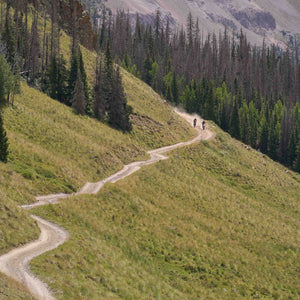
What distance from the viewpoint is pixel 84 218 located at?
84.8 feet

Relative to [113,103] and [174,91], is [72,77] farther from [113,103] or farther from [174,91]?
[174,91]

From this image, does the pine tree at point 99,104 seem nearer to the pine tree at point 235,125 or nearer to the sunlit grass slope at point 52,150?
the sunlit grass slope at point 52,150

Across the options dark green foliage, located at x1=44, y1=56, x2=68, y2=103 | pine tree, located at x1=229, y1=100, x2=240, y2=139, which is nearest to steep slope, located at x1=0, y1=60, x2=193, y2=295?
dark green foliage, located at x1=44, y1=56, x2=68, y2=103

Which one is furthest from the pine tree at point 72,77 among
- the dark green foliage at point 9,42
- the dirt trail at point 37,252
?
the dirt trail at point 37,252

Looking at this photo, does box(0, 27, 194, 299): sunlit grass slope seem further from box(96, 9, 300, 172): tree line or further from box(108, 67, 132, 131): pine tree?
box(96, 9, 300, 172): tree line

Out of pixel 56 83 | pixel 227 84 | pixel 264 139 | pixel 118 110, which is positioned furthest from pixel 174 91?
pixel 56 83

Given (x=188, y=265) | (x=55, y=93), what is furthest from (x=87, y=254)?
(x=55, y=93)

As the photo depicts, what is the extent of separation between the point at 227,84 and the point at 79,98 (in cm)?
8568

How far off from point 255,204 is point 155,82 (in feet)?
217

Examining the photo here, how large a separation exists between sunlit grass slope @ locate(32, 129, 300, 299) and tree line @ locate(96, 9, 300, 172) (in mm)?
54980

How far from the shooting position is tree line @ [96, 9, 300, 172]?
103 metres

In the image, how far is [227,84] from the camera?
12875 centimetres

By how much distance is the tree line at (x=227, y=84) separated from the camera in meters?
103

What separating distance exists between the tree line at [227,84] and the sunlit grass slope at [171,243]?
55.0 m
